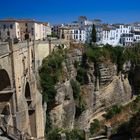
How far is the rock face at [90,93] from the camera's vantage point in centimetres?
2877

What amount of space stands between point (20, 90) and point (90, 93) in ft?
54.3

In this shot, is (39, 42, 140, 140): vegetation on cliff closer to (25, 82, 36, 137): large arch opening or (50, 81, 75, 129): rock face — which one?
(50, 81, 75, 129): rock face

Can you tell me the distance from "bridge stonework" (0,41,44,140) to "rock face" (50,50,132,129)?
357 centimetres

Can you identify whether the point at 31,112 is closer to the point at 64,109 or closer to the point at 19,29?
the point at 64,109

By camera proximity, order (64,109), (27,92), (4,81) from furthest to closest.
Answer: (64,109) → (27,92) → (4,81)

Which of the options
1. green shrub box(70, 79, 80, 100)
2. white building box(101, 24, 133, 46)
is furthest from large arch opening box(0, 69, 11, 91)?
white building box(101, 24, 133, 46)

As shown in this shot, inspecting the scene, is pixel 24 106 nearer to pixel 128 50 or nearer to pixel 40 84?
pixel 40 84

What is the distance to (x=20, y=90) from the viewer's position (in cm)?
2025

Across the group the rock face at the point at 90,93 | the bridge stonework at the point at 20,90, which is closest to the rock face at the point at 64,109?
the rock face at the point at 90,93

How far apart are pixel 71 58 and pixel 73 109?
661 cm

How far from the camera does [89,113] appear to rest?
3459 cm

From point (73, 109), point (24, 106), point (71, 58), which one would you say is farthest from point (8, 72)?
point (71, 58)

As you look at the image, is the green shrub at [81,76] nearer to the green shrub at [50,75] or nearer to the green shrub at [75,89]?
the green shrub at [75,89]

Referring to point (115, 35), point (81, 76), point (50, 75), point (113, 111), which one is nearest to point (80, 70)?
point (81, 76)
